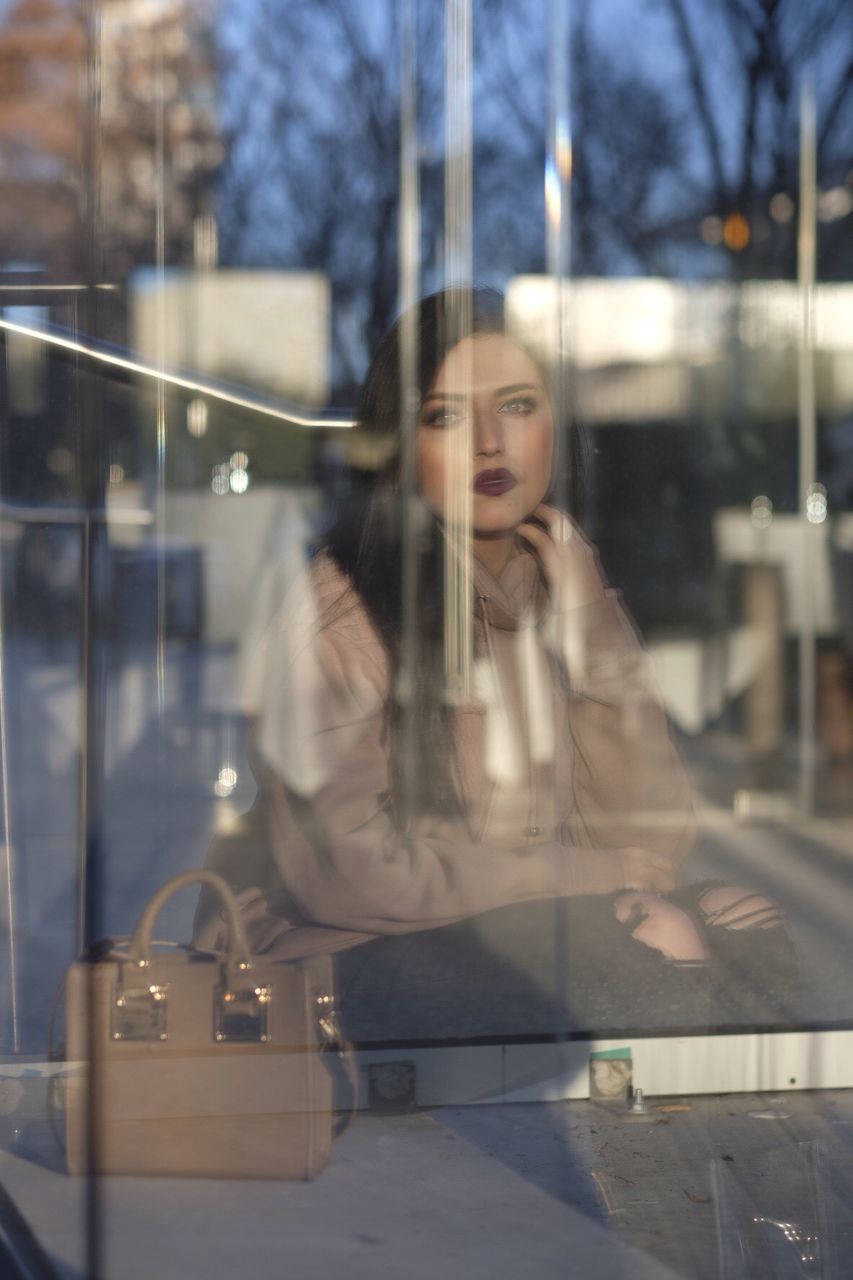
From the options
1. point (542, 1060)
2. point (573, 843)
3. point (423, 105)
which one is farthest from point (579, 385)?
point (542, 1060)

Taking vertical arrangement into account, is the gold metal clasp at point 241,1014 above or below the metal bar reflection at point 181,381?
below

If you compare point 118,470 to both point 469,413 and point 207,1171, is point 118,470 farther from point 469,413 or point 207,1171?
point 207,1171

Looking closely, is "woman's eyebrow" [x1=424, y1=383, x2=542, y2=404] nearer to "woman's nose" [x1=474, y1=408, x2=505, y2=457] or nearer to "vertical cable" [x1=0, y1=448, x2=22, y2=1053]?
"woman's nose" [x1=474, y1=408, x2=505, y2=457]

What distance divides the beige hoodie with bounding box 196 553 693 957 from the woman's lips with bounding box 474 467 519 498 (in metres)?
0.15

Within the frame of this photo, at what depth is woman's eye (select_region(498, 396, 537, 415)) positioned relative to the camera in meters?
3.02

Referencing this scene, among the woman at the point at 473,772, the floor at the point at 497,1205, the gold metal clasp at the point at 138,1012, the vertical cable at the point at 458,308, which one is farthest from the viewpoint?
the vertical cable at the point at 458,308

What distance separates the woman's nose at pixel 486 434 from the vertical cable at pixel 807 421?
1288 mm

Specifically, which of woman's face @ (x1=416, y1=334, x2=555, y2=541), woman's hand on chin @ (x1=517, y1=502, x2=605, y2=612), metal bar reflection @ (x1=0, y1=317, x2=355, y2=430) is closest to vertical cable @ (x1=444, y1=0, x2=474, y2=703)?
woman's face @ (x1=416, y1=334, x2=555, y2=541)

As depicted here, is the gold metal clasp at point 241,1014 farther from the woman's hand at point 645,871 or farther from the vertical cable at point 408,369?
the woman's hand at point 645,871

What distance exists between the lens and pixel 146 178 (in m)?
2.74

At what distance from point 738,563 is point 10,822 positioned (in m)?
2.19

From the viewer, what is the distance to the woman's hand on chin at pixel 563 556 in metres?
3.06

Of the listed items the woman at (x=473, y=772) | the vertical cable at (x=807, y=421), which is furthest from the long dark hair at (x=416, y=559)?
the vertical cable at (x=807, y=421)

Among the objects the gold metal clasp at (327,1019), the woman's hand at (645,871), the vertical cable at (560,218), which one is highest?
the vertical cable at (560,218)
